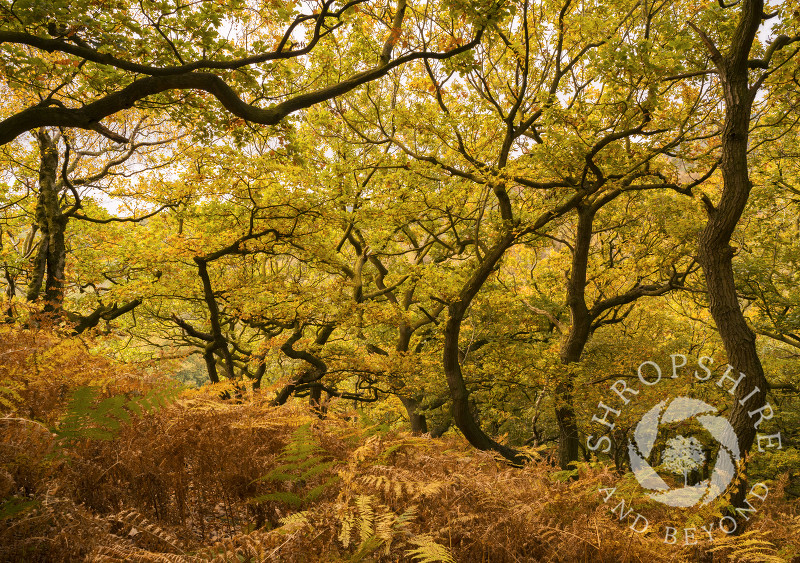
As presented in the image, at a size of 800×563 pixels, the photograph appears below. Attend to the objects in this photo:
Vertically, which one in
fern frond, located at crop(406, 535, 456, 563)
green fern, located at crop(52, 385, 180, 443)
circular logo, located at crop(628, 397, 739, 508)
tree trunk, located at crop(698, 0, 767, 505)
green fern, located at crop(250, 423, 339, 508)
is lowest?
circular logo, located at crop(628, 397, 739, 508)

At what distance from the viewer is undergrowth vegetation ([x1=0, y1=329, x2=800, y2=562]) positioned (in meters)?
1.92

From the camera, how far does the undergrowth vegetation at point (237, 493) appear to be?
6.29 ft

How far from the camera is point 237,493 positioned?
269 centimetres

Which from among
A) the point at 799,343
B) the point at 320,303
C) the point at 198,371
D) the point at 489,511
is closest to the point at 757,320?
the point at 799,343

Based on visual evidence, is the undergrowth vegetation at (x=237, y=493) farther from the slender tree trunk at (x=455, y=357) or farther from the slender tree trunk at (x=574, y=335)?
the slender tree trunk at (x=574, y=335)

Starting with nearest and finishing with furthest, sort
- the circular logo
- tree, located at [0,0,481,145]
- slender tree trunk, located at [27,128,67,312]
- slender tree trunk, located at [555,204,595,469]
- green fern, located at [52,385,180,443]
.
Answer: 1. green fern, located at [52,385,180,443]
2. the circular logo
3. tree, located at [0,0,481,145]
4. slender tree trunk, located at [27,128,67,312]
5. slender tree trunk, located at [555,204,595,469]

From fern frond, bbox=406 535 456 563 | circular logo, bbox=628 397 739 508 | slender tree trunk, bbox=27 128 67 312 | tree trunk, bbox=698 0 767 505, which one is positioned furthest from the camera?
slender tree trunk, bbox=27 128 67 312

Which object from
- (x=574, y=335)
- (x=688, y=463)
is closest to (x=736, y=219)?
(x=688, y=463)

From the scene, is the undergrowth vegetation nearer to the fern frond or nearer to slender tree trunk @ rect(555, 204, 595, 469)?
the fern frond

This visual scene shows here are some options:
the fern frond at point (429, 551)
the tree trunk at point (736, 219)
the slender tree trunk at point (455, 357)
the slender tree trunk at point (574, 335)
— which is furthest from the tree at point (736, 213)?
the fern frond at point (429, 551)

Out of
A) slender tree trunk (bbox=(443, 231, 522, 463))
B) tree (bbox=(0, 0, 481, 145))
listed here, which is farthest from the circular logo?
tree (bbox=(0, 0, 481, 145))

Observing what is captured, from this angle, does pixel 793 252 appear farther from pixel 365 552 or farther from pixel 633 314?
pixel 365 552

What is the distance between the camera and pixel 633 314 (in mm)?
19344

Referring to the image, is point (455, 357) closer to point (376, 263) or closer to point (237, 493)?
point (376, 263)
